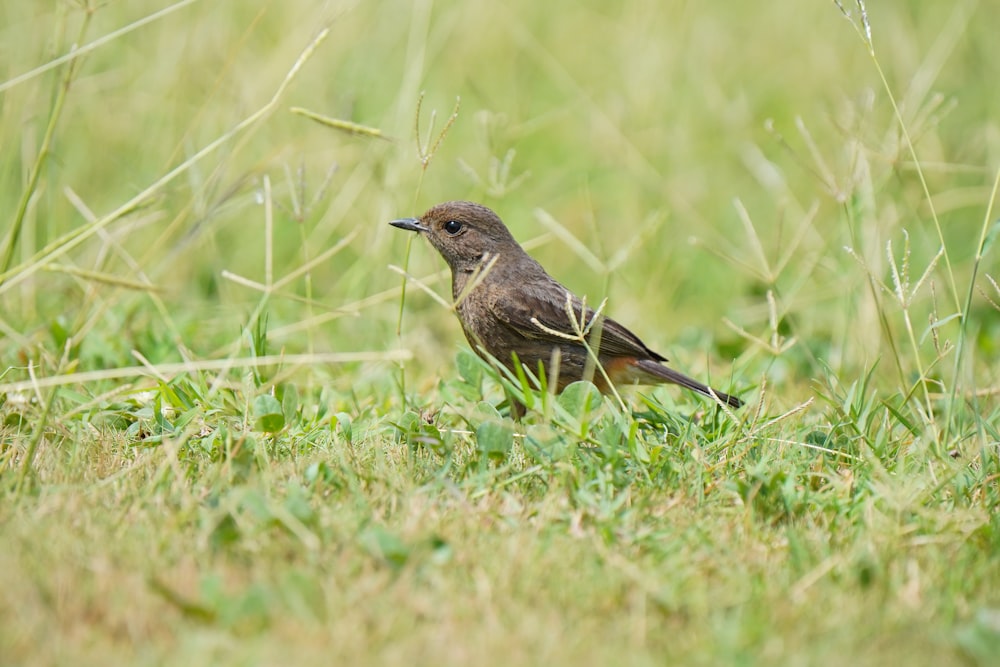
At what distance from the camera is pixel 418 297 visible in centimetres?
684

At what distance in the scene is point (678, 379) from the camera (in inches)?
185

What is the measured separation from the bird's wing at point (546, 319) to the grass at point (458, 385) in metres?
0.20

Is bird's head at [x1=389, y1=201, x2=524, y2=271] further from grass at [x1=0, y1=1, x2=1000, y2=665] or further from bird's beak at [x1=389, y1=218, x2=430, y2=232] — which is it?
grass at [x1=0, y1=1, x2=1000, y2=665]

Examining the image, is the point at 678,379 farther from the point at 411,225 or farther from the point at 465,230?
the point at 411,225

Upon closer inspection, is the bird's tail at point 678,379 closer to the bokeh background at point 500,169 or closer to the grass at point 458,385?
the grass at point 458,385

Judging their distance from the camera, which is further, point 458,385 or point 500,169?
point 500,169

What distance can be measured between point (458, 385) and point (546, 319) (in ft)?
1.86

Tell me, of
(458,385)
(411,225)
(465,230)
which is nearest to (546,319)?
(458,385)

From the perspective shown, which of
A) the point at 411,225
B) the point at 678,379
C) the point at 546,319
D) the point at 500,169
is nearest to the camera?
the point at 678,379

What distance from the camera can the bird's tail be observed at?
4.36 meters

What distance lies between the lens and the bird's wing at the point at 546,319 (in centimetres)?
491

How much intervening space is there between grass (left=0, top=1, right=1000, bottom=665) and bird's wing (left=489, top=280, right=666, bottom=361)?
202 mm

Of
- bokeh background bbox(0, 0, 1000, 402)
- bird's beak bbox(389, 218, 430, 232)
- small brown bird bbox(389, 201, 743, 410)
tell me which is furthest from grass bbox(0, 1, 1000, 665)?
bird's beak bbox(389, 218, 430, 232)

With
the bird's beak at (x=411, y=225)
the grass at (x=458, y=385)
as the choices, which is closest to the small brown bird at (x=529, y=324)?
the bird's beak at (x=411, y=225)
